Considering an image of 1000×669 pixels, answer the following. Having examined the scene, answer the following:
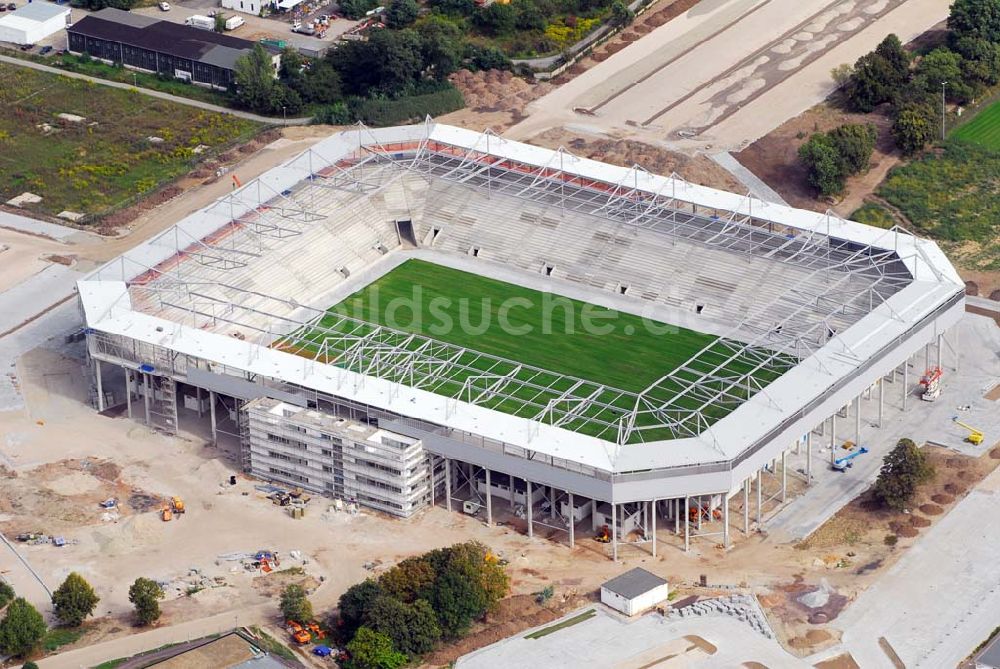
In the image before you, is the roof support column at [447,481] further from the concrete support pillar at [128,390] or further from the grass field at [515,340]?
the concrete support pillar at [128,390]

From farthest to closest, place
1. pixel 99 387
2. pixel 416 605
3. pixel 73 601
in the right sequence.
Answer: pixel 99 387, pixel 73 601, pixel 416 605

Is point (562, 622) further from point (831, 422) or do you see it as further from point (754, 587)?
point (831, 422)

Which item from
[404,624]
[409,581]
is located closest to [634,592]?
[409,581]

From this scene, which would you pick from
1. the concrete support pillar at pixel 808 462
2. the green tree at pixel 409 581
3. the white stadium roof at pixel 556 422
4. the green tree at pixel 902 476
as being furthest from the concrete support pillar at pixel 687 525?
the green tree at pixel 409 581

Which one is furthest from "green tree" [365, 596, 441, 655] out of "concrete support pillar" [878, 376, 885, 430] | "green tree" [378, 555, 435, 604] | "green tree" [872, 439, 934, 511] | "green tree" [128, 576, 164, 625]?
"concrete support pillar" [878, 376, 885, 430]

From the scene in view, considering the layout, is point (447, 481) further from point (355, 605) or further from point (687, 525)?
point (355, 605)
